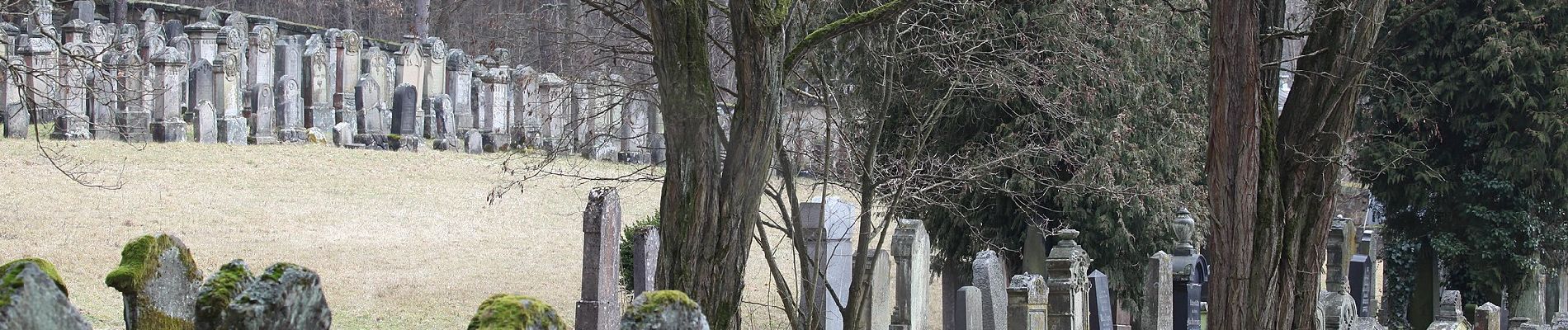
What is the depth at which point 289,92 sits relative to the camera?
2555 cm

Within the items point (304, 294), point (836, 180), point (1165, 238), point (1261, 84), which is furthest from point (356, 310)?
point (304, 294)

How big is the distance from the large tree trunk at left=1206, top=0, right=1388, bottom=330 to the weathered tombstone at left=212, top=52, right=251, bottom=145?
65.6 feet

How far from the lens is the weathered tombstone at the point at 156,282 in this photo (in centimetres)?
300

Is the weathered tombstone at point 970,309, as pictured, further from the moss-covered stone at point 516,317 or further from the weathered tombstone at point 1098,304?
the moss-covered stone at point 516,317

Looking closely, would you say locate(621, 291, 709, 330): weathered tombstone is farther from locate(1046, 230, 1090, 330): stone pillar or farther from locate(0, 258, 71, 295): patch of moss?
locate(1046, 230, 1090, 330): stone pillar

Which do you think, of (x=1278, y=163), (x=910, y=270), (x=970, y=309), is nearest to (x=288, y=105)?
(x=910, y=270)

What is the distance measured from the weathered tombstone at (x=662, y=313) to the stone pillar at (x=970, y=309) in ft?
20.6

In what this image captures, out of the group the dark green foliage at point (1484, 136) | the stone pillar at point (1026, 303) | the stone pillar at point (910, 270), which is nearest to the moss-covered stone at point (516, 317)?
the stone pillar at point (1026, 303)

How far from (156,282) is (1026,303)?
20.3 feet

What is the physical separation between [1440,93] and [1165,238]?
15.0 feet

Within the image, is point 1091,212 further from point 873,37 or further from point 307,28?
point 307,28

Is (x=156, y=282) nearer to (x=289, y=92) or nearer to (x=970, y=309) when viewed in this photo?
(x=970, y=309)

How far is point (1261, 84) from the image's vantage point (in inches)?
246

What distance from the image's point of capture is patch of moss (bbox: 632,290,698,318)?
101 inches
